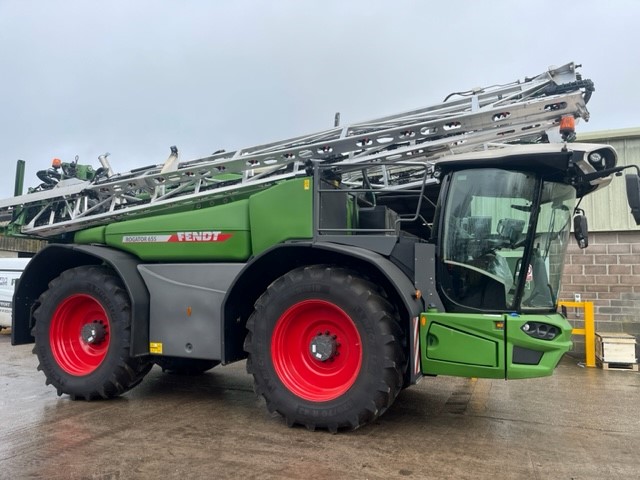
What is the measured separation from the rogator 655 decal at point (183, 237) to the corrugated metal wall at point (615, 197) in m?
7.63

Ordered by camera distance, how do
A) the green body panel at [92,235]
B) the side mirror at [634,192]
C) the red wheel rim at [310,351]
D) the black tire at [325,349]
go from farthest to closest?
the green body panel at [92,235] < the red wheel rim at [310,351] < the black tire at [325,349] < the side mirror at [634,192]

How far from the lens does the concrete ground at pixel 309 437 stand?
12.0ft

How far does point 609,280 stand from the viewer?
9734 millimetres

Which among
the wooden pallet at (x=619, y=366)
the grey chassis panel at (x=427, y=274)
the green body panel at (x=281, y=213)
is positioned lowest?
the wooden pallet at (x=619, y=366)

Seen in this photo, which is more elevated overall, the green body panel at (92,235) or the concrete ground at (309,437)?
the green body panel at (92,235)

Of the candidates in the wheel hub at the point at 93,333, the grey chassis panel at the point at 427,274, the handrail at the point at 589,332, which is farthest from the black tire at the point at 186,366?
the handrail at the point at 589,332

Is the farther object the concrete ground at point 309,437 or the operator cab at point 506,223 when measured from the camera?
the operator cab at point 506,223

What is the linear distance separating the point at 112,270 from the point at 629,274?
8.87 meters

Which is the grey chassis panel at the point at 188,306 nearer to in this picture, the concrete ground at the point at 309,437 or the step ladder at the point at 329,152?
the concrete ground at the point at 309,437

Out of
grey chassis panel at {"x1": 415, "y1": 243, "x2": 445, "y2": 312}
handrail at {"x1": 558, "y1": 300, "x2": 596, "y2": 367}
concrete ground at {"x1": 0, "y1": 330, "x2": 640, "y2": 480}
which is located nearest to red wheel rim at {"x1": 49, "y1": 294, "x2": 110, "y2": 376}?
concrete ground at {"x1": 0, "y1": 330, "x2": 640, "y2": 480}

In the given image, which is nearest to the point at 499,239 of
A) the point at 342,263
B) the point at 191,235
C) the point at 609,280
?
the point at 342,263

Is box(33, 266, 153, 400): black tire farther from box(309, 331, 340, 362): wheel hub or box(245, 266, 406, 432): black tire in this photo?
box(309, 331, 340, 362): wheel hub

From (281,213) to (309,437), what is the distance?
2.01 meters

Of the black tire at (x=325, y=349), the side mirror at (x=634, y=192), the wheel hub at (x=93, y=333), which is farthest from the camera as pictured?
the wheel hub at (x=93, y=333)
